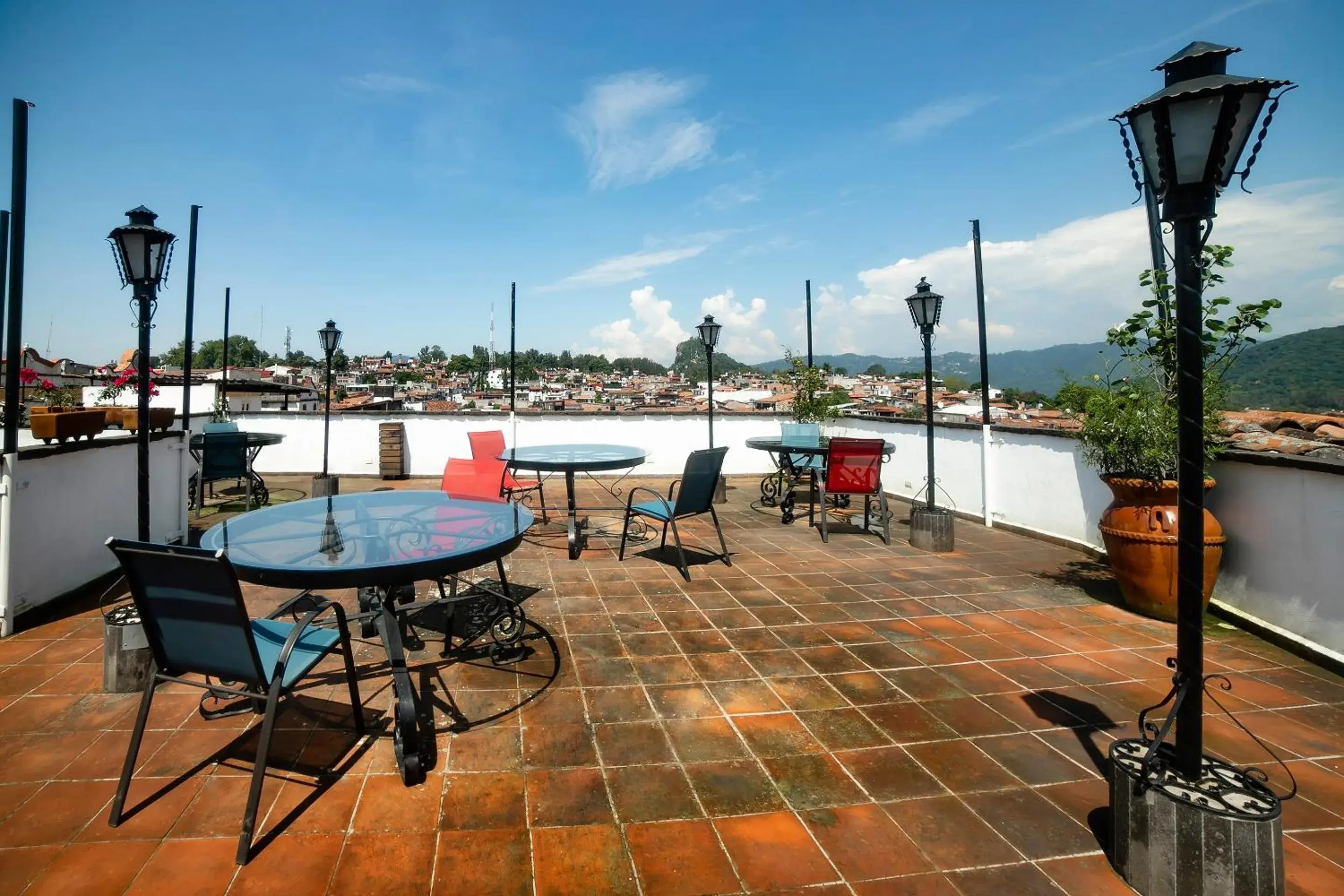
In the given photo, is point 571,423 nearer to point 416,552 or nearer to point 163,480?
point 163,480

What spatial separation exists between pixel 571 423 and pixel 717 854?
9.09m

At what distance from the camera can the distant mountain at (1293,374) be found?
350 cm

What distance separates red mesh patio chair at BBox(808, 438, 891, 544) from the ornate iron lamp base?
12.9 feet

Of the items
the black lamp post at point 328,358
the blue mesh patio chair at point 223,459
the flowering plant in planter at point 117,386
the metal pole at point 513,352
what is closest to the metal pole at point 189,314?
the blue mesh patio chair at point 223,459

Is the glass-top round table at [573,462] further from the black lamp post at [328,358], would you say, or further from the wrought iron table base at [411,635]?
the black lamp post at [328,358]

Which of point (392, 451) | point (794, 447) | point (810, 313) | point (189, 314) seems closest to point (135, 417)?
point (189, 314)

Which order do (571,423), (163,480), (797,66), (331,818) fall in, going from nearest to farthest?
(331,818) < (163,480) < (797,66) < (571,423)

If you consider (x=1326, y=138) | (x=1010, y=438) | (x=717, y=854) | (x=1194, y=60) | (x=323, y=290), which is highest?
(x=323, y=290)

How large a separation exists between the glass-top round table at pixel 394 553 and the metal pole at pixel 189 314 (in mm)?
3138

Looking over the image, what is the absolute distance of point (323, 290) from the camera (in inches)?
522

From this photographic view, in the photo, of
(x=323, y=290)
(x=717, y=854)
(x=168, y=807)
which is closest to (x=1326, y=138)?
(x=717, y=854)

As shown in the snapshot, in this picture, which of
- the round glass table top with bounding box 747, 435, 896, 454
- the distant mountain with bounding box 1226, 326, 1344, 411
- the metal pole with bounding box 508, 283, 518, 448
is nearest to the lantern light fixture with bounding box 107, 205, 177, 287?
the round glass table top with bounding box 747, 435, 896, 454

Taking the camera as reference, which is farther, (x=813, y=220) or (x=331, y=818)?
(x=813, y=220)

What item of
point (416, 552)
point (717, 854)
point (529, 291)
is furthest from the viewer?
point (529, 291)
